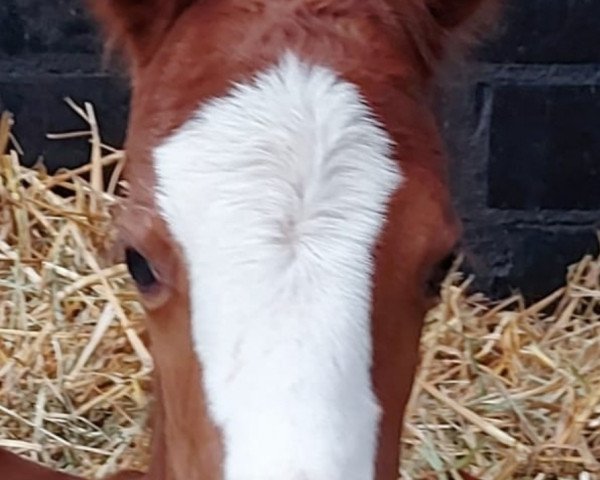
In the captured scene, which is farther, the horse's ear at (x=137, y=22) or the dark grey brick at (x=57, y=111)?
the dark grey brick at (x=57, y=111)

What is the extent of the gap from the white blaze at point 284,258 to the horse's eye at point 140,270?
2.3 inches

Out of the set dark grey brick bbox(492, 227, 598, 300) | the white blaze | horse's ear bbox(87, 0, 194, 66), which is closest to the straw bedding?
dark grey brick bbox(492, 227, 598, 300)

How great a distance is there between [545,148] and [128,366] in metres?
0.88

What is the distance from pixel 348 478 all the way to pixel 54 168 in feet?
5.64

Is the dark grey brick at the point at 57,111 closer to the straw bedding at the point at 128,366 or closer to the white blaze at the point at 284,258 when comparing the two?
the straw bedding at the point at 128,366

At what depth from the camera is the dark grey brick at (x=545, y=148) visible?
2508 mm

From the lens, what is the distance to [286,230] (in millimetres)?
1027

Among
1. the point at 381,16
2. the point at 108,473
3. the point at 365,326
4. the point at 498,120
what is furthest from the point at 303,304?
the point at 498,120

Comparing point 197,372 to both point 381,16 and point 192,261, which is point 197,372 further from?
point 381,16

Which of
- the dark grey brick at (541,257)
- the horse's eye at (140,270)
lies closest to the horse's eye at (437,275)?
the horse's eye at (140,270)

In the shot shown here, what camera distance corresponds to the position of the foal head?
3.29 ft

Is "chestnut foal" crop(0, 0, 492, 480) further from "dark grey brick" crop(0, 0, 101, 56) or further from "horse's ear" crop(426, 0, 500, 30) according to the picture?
"dark grey brick" crop(0, 0, 101, 56)

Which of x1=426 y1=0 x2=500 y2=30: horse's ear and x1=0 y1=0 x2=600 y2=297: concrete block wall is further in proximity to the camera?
x1=0 y1=0 x2=600 y2=297: concrete block wall

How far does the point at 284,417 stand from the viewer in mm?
988
